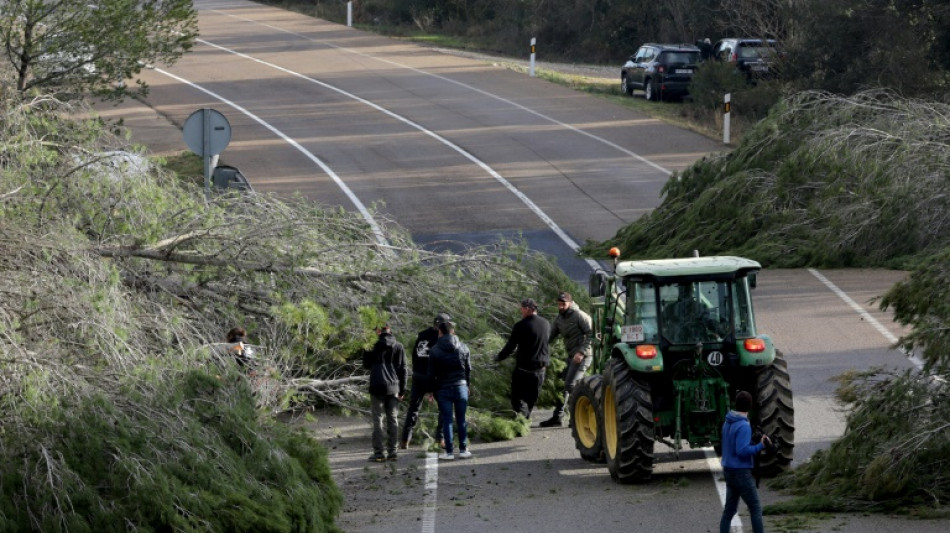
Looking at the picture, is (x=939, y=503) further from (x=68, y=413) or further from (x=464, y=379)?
(x=68, y=413)

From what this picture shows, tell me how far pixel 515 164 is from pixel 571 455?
19.4 m

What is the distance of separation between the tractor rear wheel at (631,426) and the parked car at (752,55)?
1117 inches

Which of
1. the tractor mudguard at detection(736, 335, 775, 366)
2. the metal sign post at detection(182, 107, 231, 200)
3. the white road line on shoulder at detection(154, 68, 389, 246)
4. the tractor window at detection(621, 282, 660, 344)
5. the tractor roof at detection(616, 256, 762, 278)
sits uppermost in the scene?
the metal sign post at detection(182, 107, 231, 200)

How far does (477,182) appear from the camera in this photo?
31.0 m

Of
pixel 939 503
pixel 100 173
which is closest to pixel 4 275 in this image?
pixel 100 173

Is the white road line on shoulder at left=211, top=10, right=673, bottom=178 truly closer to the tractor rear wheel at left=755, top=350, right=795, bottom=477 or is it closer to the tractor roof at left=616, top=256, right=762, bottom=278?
the tractor roof at left=616, top=256, right=762, bottom=278

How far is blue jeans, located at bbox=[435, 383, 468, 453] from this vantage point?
13828 mm

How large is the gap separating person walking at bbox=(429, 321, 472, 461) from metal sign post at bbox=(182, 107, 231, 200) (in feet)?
19.0

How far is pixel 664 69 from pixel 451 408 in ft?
94.2

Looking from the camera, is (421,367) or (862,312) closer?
(421,367)

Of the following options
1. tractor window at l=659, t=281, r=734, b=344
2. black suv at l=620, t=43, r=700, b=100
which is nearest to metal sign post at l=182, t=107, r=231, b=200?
tractor window at l=659, t=281, r=734, b=344

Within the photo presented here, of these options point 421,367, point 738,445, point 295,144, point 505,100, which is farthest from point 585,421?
point 505,100

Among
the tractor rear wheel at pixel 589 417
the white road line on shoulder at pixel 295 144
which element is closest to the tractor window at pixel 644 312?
the tractor rear wheel at pixel 589 417

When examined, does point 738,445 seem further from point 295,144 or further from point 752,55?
point 752,55
